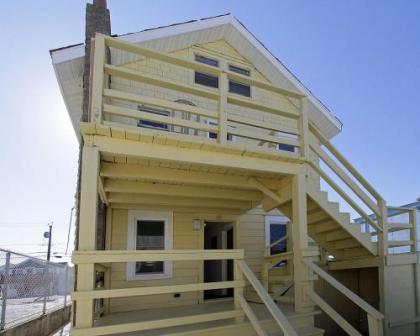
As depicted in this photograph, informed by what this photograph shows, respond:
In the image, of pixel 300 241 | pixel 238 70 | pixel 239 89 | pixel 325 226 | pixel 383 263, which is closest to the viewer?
pixel 300 241

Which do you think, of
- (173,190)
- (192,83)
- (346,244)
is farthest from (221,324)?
(192,83)

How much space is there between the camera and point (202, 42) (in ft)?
28.6

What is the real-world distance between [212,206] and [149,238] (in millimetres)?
Answer: 1538

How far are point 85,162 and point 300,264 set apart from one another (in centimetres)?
338

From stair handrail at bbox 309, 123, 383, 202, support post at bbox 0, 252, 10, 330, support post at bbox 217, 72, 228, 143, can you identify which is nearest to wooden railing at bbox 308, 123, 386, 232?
stair handrail at bbox 309, 123, 383, 202

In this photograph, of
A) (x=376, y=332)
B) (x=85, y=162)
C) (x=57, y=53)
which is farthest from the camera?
(x=57, y=53)

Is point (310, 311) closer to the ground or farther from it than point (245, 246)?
closer to the ground

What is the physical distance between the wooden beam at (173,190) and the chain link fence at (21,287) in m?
2.28

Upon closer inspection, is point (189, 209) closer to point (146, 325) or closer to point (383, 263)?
point (146, 325)

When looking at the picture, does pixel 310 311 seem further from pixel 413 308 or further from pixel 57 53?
pixel 57 53

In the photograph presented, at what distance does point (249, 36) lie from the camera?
8.81 meters

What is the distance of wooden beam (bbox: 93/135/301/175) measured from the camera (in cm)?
418

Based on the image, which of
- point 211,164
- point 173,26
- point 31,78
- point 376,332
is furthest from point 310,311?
point 31,78

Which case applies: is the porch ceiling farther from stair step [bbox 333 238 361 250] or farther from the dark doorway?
stair step [bbox 333 238 361 250]
